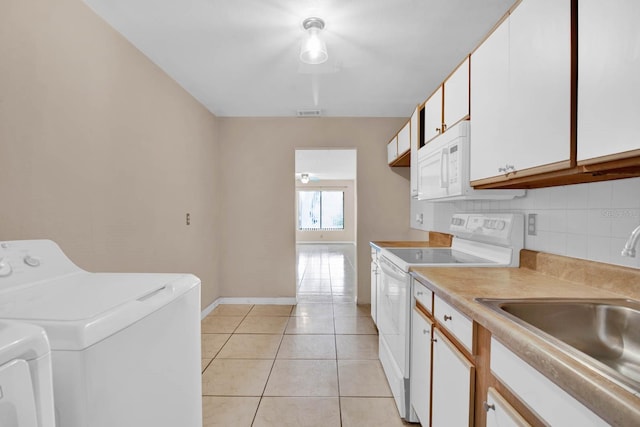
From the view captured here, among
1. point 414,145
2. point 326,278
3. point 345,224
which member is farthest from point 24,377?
point 345,224

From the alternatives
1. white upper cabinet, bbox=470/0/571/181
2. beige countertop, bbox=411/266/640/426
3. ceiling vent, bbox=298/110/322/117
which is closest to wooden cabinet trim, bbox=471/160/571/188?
white upper cabinet, bbox=470/0/571/181

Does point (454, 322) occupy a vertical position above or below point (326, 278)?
above

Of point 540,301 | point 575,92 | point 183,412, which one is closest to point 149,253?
point 183,412

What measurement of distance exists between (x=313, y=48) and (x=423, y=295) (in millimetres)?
1665

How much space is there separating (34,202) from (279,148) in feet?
8.73

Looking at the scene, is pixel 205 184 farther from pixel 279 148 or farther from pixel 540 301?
pixel 540 301

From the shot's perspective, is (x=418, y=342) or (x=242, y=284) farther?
(x=242, y=284)

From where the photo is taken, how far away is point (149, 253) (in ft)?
7.62

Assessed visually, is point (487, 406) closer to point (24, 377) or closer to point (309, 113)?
point (24, 377)

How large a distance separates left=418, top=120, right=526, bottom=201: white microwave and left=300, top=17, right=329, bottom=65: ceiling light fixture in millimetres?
976

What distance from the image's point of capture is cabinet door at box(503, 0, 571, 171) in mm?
1036

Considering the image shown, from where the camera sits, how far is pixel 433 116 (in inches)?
86.6

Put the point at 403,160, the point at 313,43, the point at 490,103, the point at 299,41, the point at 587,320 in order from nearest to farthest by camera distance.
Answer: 1. the point at 587,320
2. the point at 490,103
3. the point at 313,43
4. the point at 299,41
5. the point at 403,160

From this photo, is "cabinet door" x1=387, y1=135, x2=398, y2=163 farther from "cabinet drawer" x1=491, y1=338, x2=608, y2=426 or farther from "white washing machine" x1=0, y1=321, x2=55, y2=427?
"white washing machine" x1=0, y1=321, x2=55, y2=427
